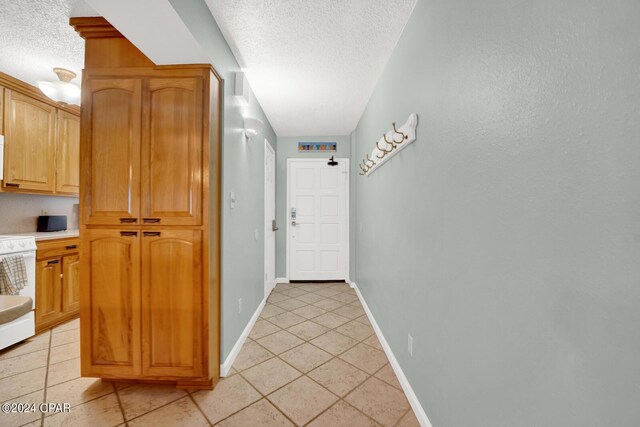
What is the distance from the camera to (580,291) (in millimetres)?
628

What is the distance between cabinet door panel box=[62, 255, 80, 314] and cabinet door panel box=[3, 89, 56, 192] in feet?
2.67

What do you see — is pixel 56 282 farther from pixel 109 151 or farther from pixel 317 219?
pixel 317 219

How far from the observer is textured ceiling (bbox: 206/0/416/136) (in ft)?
5.51

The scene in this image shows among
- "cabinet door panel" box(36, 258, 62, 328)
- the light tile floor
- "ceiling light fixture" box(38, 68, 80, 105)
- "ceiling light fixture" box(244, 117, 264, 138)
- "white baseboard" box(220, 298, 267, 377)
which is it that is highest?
"ceiling light fixture" box(38, 68, 80, 105)

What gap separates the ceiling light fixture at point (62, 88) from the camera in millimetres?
2244

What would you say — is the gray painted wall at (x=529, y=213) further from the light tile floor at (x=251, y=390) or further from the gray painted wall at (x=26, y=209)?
the gray painted wall at (x=26, y=209)

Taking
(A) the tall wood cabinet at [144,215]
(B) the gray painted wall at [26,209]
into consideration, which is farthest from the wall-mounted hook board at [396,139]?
(B) the gray painted wall at [26,209]

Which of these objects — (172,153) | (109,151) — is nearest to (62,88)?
(109,151)

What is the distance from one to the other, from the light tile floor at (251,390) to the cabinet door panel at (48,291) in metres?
0.17

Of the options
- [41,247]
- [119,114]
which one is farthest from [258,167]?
[41,247]

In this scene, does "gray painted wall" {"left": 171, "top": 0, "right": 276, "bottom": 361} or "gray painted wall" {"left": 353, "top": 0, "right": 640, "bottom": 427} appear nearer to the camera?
"gray painted wall" {"left": 353, "top": 0, "right": 640, "bottom": 427}

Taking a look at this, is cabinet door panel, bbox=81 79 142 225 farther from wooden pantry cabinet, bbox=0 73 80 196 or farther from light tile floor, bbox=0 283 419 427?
wooden pantry cabinet, bbox=0 73 80 196

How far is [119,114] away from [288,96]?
168 cm

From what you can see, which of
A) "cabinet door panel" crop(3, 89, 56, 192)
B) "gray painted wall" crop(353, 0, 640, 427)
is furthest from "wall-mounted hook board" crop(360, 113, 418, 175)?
"cabinet door panel" crop(3, 89, 56, 192)
